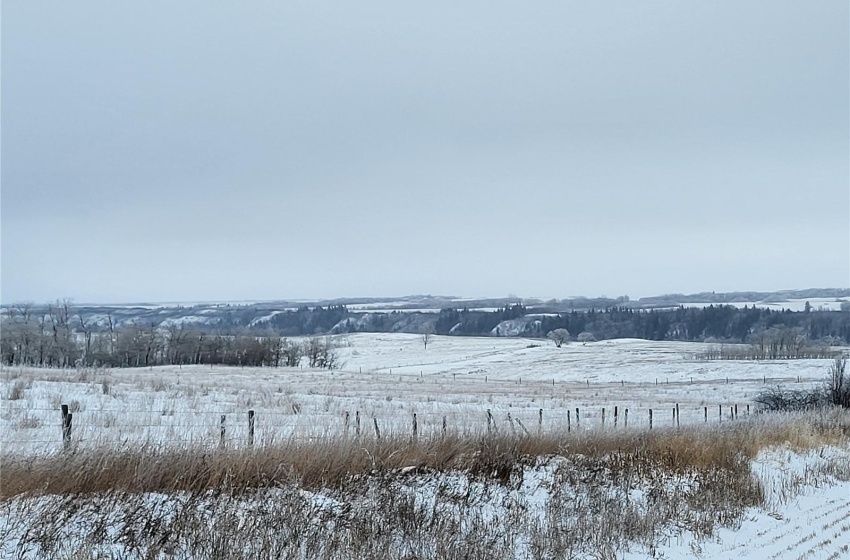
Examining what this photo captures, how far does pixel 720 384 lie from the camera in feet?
204

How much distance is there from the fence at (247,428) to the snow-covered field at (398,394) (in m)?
0.09

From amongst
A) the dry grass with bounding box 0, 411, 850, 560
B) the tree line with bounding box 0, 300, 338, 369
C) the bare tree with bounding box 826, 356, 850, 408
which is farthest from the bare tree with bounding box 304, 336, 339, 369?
the dry grass with bounding box 0, 411, 850, 560

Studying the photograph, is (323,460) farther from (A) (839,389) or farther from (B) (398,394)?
(B) (398,394)

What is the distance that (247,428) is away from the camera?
55.7ft

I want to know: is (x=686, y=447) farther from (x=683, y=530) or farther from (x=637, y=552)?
(x=637, y=552)

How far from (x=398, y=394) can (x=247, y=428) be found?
2578cm

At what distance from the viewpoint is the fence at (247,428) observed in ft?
29.1

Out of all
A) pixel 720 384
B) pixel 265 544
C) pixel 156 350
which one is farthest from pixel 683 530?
pixel 156 350

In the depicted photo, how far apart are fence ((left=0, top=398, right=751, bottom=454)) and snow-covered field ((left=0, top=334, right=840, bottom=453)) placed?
89mm

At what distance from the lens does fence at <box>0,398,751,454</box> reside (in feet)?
29.1

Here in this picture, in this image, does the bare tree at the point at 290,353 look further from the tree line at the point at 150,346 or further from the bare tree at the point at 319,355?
the bare tree at the point at 319,355

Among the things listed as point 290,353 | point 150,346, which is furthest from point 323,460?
point 290,353

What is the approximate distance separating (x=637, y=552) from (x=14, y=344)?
341 feet

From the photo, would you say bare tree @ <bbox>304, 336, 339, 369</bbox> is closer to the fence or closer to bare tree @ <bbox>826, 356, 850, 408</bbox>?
the fence
